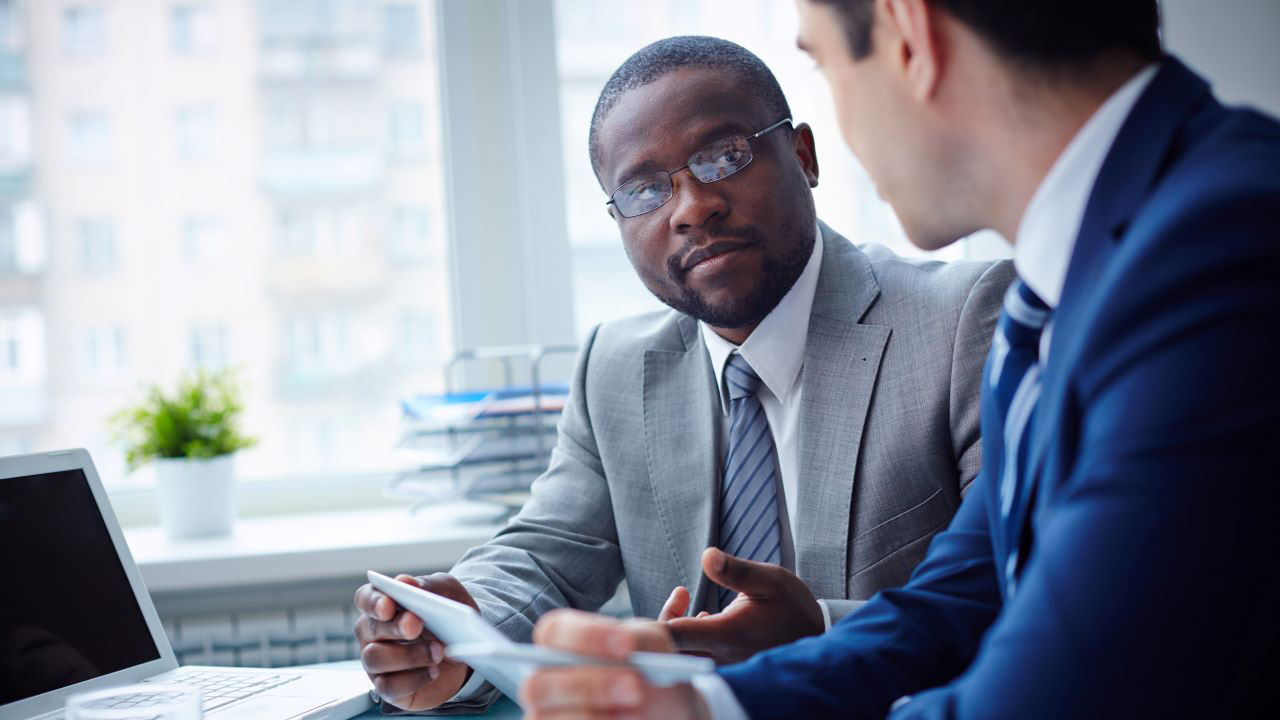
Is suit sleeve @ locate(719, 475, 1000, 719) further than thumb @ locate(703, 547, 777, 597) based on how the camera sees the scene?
No

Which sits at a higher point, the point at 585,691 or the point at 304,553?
the point at 585,691

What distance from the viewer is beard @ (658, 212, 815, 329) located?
1.58 m

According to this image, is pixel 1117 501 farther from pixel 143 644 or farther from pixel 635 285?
pixel 635 285

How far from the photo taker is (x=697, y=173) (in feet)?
5.14

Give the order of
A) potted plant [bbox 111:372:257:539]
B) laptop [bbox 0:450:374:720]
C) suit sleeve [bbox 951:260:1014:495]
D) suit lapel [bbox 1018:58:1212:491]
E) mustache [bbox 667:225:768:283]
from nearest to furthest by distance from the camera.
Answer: suit lapel [bbox 1018:58:1212:491] → laptop [bbox 0:450:374:720] → suit sleeve [bbox 951:260:1014:495] → mustache [bbox 667:225:768:283] → potted plant [bbox 111:372:257:539]

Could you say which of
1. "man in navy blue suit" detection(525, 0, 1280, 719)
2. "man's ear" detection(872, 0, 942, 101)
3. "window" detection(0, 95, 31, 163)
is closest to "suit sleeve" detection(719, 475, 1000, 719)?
"man in navy blue suit" detection(525, 0, 1280, 719)

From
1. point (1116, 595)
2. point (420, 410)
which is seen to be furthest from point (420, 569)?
point (1116, 595)

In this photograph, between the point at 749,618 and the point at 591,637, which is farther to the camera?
the point at 749,618

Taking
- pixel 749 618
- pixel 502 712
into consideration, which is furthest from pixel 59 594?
pixel 749 618

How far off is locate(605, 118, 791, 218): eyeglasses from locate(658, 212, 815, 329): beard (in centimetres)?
9

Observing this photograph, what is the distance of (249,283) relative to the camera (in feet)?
8.15

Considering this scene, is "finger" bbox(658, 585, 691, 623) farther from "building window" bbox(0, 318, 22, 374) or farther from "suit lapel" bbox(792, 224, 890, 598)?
"building window" bbox(0, 318, 22, 374)

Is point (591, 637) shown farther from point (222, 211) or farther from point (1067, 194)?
point (222, 211)

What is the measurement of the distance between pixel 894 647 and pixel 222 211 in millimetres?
2009
